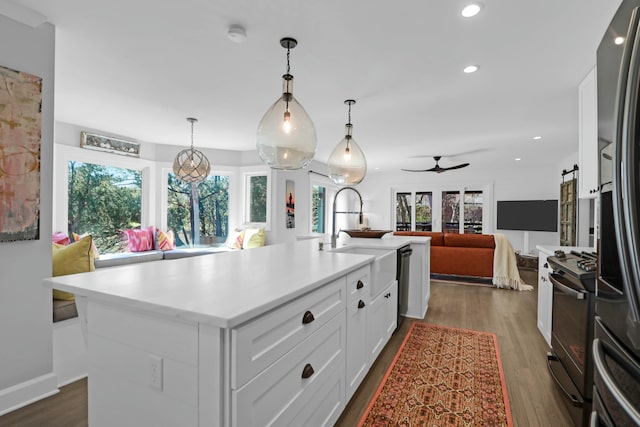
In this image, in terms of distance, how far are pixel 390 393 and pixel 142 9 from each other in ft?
9.32

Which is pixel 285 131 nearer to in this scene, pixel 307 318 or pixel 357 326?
pixel 307 318

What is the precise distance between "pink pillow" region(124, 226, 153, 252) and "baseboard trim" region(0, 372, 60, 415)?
328 cm

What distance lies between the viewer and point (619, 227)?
64cm

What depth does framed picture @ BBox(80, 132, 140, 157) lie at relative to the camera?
177 inches

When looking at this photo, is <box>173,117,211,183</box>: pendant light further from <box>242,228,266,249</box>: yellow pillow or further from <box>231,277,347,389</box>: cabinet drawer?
<box>231,277,347,389</box>: cabinet drawer

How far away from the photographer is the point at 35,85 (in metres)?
1.98

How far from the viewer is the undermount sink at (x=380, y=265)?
218 centimetres

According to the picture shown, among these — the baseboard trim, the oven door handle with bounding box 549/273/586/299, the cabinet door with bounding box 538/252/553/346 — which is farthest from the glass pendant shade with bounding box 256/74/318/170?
the cabinet door with bounding box 538/252/553/346

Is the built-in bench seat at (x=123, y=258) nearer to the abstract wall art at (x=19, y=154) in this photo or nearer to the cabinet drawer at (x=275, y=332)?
the abstract wall art at (x=19, y=154)

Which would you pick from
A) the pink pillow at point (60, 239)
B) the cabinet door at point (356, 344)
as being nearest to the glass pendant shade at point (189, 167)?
the pink pillow at point (60, 239)

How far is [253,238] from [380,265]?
3.72m

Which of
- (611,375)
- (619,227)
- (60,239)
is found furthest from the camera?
(60,239)

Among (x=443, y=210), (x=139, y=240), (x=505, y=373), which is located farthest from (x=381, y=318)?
(x=443, y=210)

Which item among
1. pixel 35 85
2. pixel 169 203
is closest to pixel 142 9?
pixel 35 85
